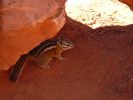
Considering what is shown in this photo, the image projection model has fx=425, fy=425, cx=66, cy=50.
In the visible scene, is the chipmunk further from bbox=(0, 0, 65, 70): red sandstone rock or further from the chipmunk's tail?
bbox=(0, 0, 65, 70): red sandstone rock

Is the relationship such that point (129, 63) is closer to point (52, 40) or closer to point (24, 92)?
point (52, 40)

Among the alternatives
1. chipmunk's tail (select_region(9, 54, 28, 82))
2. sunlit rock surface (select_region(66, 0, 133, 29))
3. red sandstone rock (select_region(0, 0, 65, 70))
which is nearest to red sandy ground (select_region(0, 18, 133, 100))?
chipmunk's tail (select_region(9, 54, 28, 82))

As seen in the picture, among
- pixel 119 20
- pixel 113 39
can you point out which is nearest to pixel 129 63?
pixel 113 39

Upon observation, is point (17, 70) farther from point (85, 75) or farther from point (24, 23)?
point (24, 23)

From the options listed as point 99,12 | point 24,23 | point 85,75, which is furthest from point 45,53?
point 99,12

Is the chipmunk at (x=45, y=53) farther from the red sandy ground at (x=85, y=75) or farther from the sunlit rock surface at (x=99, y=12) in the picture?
the sunlit rock surface at (x=99, y=12)
